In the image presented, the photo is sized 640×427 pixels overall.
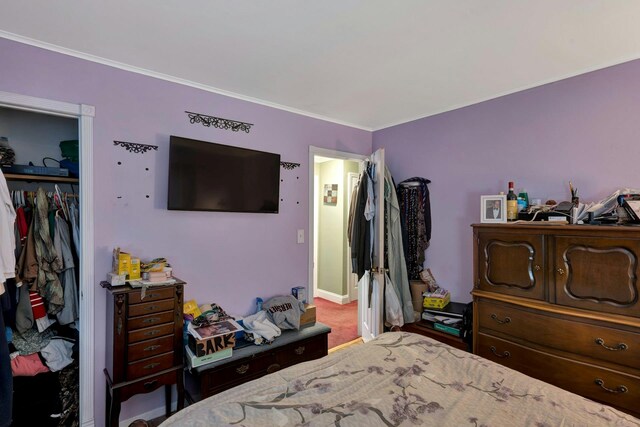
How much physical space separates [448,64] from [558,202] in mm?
1290

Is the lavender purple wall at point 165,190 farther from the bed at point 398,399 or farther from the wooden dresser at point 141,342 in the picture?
the bed at point 398,399

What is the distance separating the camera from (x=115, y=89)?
211cm

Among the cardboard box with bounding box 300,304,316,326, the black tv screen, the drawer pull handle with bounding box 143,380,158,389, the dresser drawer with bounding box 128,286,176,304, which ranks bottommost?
the drawer pull handle with bounding box 143,380,158,389

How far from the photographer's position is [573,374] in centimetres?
182

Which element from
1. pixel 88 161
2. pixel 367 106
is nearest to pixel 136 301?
pixel 88 161

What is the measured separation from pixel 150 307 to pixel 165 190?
846 millimetres

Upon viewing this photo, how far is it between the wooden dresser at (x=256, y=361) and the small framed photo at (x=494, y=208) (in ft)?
5.14

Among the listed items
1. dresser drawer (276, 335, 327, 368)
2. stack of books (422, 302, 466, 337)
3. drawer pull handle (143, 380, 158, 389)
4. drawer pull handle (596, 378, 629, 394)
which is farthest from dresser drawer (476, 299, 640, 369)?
drawer pull handle (143, 380, 158, 389)

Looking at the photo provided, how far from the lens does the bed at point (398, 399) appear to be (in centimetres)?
106

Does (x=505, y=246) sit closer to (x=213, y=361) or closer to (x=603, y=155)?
(x=603, y=155)

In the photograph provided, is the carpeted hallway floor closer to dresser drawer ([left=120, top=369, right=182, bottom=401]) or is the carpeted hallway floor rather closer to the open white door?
the open white door

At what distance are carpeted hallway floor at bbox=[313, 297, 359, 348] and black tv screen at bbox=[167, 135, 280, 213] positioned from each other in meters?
1.75

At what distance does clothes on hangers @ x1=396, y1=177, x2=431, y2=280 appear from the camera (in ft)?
10.2

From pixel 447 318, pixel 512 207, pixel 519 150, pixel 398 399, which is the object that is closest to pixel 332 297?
pixel 447 318
